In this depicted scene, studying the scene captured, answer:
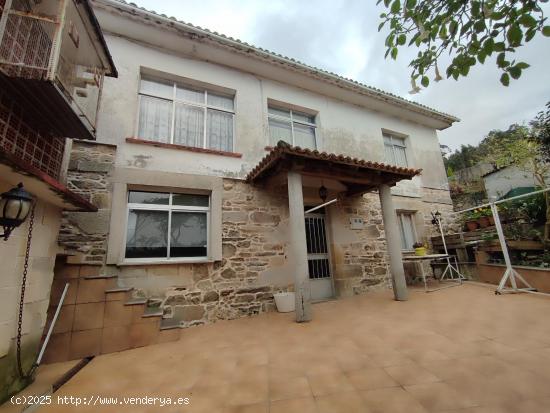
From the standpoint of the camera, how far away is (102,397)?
7.29 feet

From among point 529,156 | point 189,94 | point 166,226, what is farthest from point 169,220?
point 529,156

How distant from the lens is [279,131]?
6.38 meters

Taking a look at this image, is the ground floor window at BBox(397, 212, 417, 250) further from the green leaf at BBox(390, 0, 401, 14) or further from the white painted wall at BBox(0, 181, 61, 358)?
the white painted wall at BBox(0, 181, 61, 358)

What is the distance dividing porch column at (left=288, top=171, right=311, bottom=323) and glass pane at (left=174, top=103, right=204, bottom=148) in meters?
2.33

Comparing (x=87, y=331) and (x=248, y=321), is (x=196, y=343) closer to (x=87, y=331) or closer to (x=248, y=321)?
(x=248, y=321)

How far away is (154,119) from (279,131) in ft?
9.49

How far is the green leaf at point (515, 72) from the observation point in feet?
5.87

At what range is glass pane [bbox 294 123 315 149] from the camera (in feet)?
21.6

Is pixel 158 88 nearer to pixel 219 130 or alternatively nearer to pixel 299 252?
pixel 219 130

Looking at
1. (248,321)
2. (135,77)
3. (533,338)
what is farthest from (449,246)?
(135,77)

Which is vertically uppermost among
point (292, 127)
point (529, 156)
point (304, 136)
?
point (292, 127)

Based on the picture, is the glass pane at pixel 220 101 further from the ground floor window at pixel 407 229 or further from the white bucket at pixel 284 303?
the ground floor window at pixel 407 229

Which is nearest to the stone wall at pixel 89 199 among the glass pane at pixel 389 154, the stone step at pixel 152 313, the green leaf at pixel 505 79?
the stone step at pixel 152 313

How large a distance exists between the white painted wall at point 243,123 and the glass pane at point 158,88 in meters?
0.23
